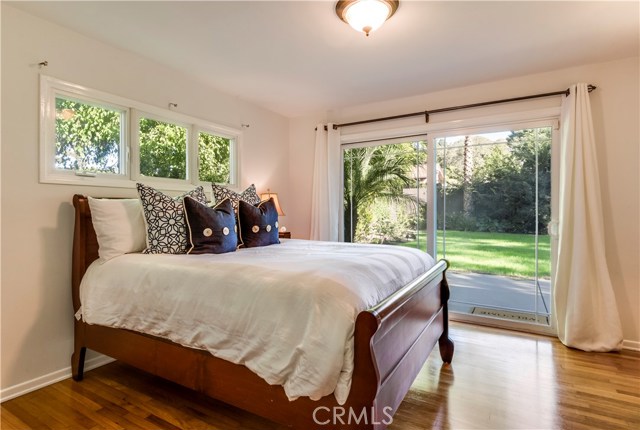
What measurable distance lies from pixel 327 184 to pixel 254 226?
62.8 inches

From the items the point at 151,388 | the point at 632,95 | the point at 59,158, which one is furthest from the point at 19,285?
the point at 632,95

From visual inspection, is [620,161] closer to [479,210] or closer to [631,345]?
[479,210]

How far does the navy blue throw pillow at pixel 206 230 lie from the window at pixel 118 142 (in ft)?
2.62

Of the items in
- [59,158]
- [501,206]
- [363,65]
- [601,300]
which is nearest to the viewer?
[59,158]

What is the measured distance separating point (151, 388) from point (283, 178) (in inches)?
112

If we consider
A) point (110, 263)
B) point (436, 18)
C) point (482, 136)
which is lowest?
point (110, 263)

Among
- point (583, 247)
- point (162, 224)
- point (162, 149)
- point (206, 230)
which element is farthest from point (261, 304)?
point (583, 247)

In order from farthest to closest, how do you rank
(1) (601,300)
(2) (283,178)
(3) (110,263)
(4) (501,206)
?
(2) (283,178)
(4) (501,206)
(1) (601,300)
(3) (110,263)

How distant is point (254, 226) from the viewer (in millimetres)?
2619

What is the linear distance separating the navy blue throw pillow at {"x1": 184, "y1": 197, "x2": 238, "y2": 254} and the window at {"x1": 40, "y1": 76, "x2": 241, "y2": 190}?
0.80 meters

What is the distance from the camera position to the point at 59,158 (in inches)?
88.1

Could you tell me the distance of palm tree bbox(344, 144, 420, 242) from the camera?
378 cm

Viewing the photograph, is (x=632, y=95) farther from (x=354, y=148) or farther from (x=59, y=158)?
(x=59, y=158)

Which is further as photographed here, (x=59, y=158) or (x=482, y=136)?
(x=482, y=136)
